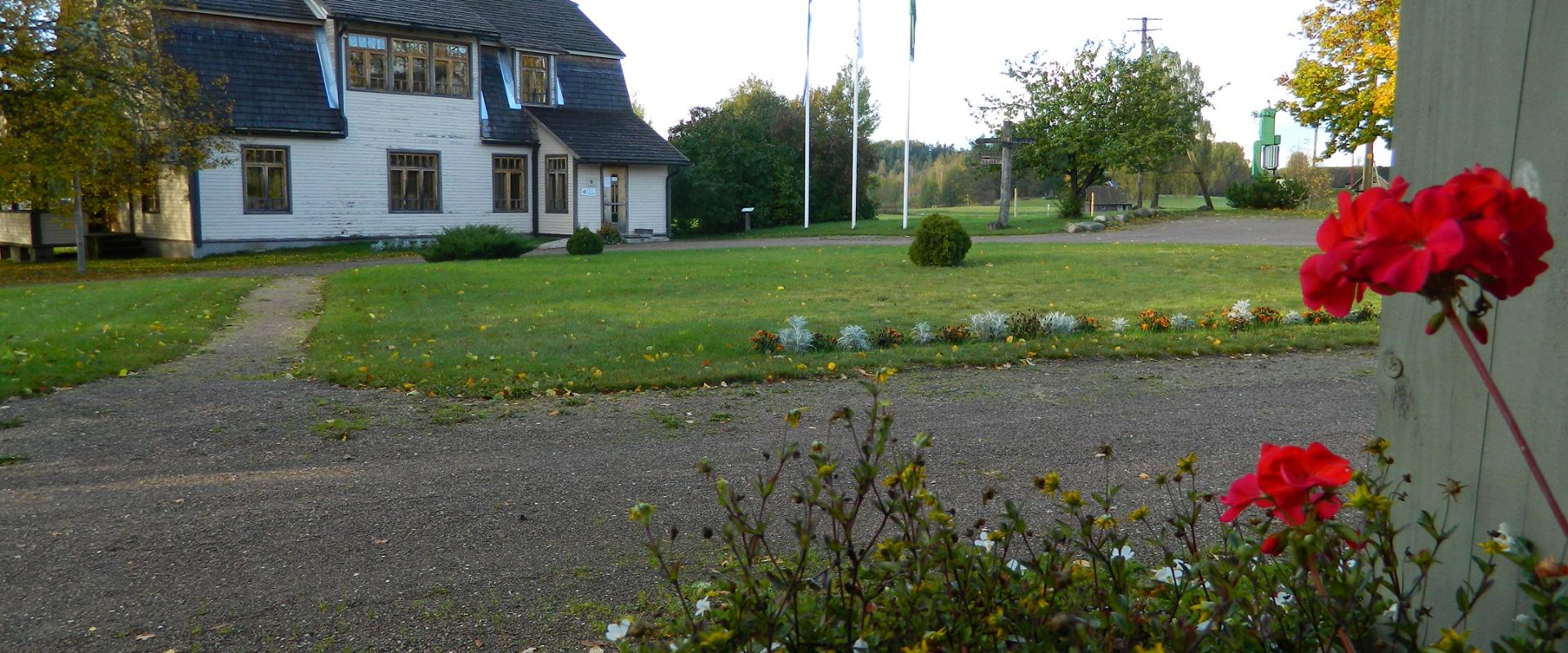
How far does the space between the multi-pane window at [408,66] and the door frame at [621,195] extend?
14.0 feet

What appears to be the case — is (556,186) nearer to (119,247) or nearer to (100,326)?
(119,247)

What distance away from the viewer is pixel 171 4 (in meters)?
24.3

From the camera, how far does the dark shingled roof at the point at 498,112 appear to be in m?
29.8

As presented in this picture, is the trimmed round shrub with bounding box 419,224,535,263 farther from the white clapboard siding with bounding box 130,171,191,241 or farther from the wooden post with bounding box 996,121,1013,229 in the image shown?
the wooden post with bounding box 996,121,1013,229

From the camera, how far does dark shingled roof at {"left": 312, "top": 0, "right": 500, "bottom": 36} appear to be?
26.3 metres

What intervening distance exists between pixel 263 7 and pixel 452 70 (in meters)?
4.55

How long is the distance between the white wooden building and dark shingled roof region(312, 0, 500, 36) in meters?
A: 0.05

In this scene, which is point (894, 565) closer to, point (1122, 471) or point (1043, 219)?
point (1122, 471)

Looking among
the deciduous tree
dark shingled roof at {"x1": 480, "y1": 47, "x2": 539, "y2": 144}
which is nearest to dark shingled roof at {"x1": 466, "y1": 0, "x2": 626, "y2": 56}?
dark shingled roof at {"x1": 480, "y1": 47, "x2": 539, "y2": 144}

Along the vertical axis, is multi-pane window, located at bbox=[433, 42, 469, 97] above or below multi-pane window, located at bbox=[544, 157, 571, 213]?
above

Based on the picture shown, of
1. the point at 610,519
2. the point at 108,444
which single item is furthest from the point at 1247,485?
the point at 108,444

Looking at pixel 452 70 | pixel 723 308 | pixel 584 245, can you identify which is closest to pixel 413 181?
pixel 452 70

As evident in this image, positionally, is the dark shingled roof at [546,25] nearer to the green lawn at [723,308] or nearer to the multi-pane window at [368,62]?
the multi-pane window at [368,62]

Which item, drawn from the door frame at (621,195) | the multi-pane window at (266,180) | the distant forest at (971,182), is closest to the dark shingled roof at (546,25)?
the door frame at (621,195)
